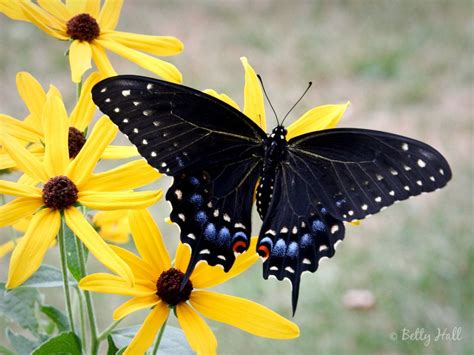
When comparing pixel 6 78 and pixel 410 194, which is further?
pixel 6 78

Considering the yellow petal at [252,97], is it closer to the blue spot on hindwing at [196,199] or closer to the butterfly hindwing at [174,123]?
the butterfly hindwing at [174,123]

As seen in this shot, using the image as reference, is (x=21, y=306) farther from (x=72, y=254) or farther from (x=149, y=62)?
(x=149, y=62)

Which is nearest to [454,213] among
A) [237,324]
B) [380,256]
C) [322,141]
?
[380,256]

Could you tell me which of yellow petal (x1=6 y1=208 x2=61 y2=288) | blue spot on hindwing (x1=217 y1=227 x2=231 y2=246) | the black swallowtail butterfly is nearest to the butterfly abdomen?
the black swallowtail butterfly

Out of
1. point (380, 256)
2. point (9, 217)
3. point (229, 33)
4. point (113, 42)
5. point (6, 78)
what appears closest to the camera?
point (9, 217)

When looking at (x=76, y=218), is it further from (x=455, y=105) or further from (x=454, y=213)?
(x=455, y=105)

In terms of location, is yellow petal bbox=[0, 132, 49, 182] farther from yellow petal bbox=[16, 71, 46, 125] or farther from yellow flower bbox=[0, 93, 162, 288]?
yellow petal bbox=[16, 71, 46, 125]
